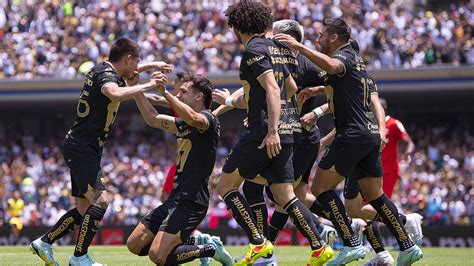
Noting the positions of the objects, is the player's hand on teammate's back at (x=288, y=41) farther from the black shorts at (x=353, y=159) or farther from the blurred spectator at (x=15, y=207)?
the blurred spectator at (x=15, y=207)

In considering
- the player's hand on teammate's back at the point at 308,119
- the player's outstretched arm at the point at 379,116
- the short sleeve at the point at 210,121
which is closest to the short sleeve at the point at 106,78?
the short sleeve at the point at 210,121

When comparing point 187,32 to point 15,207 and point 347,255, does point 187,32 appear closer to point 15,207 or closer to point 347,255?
point 15,207

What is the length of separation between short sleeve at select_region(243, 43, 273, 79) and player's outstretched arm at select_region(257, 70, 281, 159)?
54 millimetres

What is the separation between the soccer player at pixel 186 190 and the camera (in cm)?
900

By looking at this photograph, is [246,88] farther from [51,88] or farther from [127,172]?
[51,88]

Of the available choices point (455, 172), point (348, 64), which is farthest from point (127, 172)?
point (348, 64)

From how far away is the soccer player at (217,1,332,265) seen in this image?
9227 millimetres

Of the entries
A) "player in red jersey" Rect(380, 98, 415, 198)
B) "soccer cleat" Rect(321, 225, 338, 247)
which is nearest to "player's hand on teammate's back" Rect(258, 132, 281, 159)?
"soccer cleat" Rect(321, 225, 338, 247)

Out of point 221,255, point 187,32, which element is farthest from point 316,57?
point 187,32

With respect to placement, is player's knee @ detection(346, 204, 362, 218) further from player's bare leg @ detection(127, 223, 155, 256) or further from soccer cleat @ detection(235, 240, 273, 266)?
player's bare leg @ detection(127, 223, 155, 256)

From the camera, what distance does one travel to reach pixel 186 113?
9008mm

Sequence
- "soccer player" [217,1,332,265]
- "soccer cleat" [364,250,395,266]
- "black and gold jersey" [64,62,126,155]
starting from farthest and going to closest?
"soccer cleat" [364,250,395,266], "black and gold jersey" [64,62,126,155], "soccer player" [217,1,332,265]

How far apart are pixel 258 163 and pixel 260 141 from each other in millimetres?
213

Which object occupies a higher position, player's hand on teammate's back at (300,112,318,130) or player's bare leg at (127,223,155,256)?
player's hand on teammate's back at (300,112,318,130)
